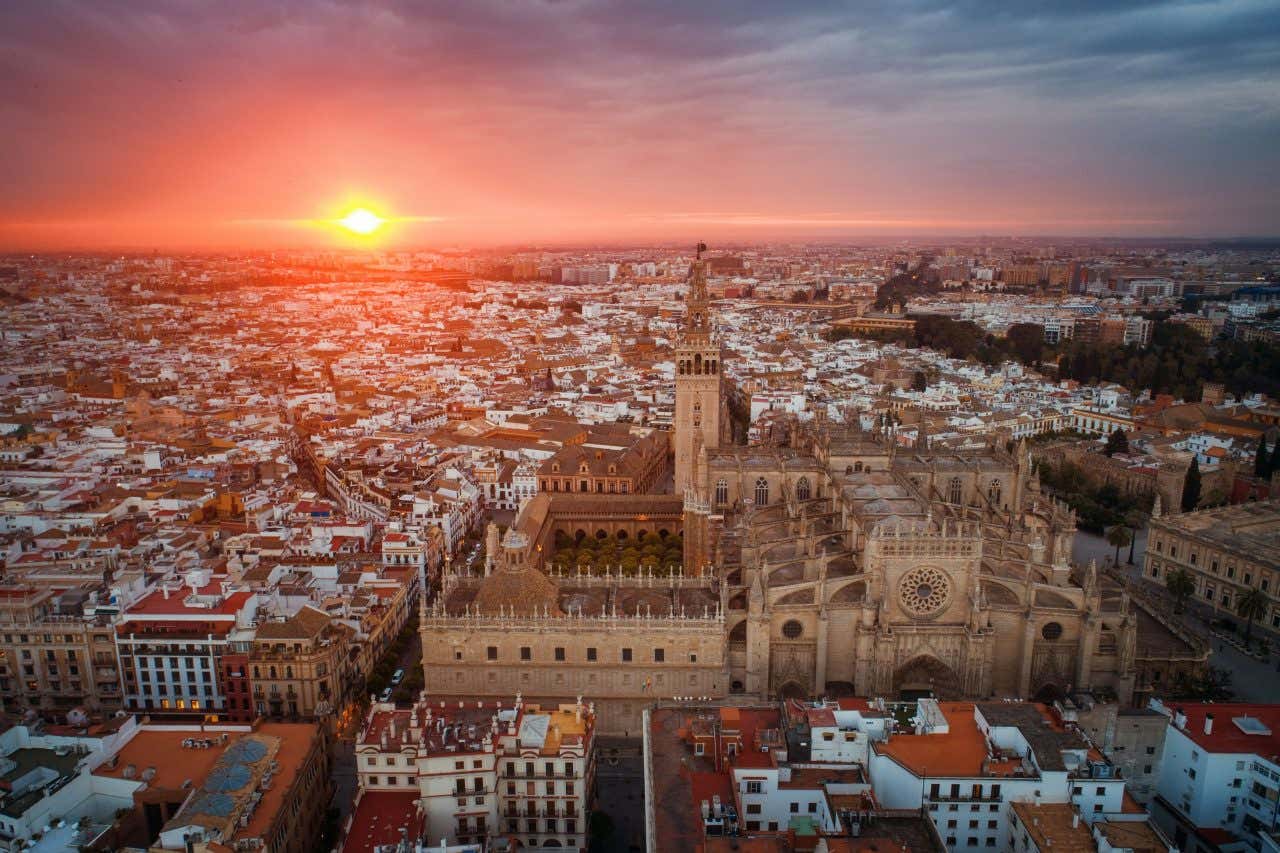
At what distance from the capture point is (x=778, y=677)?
3775 cm

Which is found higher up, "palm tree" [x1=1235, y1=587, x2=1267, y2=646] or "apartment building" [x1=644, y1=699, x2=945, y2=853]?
"apartment building" [x1=644, y1=699, x2=945, y2=853]

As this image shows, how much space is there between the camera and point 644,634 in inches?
1416

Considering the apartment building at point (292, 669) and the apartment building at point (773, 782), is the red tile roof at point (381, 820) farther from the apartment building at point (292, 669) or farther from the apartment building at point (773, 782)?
the apartment building at point (292, 669)

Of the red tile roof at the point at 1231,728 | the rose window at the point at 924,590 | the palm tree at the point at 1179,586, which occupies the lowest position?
the palm tree at the point at 1179,586

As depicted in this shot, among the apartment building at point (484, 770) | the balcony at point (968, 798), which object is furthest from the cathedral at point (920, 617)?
the balcony at point (968, 798)

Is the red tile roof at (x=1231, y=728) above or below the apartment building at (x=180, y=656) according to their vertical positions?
above

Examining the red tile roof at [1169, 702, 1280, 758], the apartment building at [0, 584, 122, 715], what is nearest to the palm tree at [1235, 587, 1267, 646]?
the red tile roof at [1169, 702, 1280, 758]

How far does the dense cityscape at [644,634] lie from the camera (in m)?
26.6

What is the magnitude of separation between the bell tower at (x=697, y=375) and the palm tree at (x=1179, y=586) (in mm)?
27156

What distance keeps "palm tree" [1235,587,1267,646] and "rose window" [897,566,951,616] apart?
68.7ft

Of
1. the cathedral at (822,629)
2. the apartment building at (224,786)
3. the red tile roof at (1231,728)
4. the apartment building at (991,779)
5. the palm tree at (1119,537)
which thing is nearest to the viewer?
the apartment building at (991,779)

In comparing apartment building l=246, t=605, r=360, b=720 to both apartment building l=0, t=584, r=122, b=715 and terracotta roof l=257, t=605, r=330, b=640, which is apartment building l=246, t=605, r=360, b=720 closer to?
terracotta roof l=257, t=605, r=330, b=640

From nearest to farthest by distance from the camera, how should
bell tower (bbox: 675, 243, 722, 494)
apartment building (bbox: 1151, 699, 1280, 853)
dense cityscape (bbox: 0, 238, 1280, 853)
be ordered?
dense cityscape (bbox: 0, 238, 1280, 853) → apartment building (bbox: 1151, 699, 1280, 853) → bell tower (bbox: 675, 243, 722, 494)

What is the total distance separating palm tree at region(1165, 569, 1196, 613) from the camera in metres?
48.6
